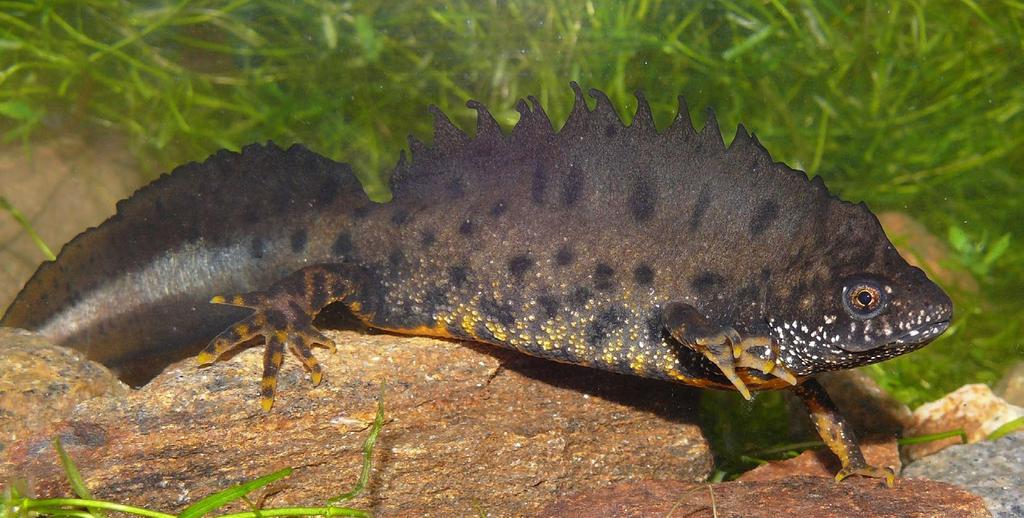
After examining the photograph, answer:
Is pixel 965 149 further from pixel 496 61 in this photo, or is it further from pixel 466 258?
pixel 466 258

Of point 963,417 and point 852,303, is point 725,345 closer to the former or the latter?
point 852,303

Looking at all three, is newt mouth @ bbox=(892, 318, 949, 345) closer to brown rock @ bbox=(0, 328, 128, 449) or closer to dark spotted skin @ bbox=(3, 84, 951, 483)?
dark spotted skin @ bbox=(3, 84, 951, 483)

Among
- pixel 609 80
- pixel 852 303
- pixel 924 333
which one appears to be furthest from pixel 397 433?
pixel 609 80

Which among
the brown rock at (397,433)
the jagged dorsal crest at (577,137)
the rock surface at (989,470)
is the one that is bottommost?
the rock surface at (989,470)

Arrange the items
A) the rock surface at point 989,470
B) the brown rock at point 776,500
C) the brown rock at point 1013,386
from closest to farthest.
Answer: the brown rock at point 776,500
the rock surface at point 989,470
the brown rock at point 1013,386

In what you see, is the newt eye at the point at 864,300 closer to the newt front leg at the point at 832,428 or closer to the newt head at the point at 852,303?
the newt head at the point at 852,303

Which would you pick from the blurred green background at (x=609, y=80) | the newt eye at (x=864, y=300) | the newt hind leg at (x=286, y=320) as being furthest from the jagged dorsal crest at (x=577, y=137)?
the blurred green background at (x=609, y=80)
